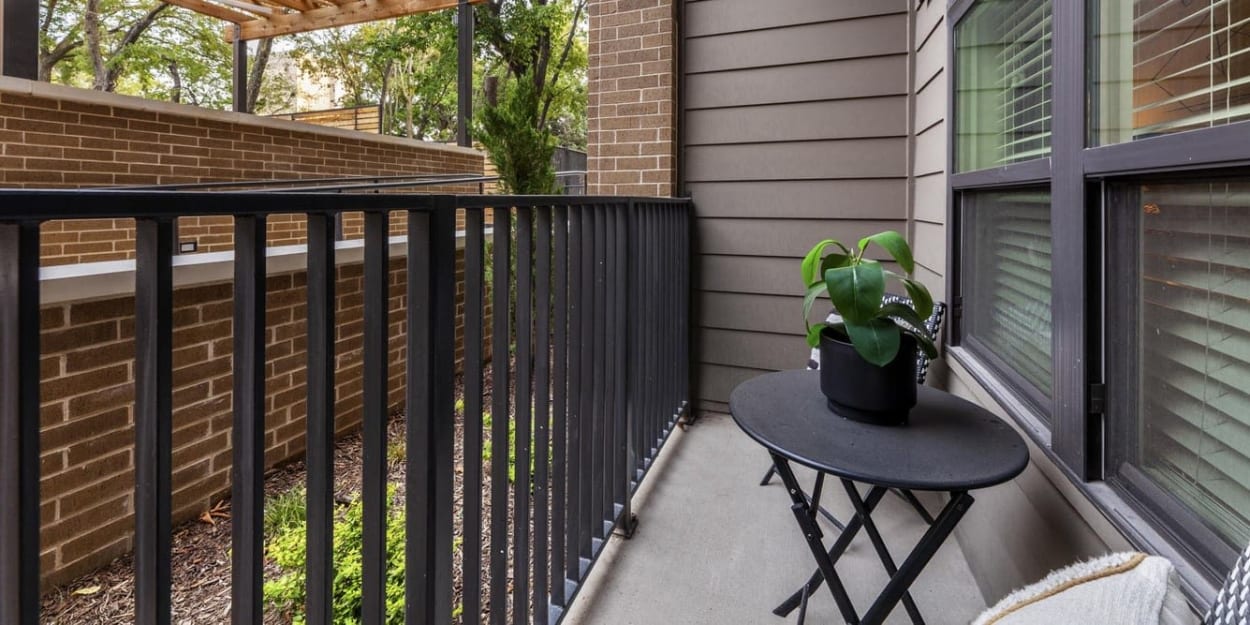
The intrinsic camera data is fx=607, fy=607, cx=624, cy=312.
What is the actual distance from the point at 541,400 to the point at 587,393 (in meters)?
0.26

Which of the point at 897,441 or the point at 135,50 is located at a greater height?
the point at 135,50

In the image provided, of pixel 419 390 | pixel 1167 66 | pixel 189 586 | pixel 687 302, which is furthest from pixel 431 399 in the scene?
pixel 687 302

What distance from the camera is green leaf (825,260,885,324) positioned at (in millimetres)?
1260

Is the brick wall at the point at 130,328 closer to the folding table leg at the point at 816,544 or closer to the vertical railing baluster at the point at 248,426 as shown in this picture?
the vertical railing baluster at the point at 248,426

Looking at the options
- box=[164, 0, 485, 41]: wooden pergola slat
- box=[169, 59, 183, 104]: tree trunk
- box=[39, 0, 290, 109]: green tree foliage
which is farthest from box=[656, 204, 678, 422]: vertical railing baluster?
box=[169, 59, 183, 104]: tree trunk

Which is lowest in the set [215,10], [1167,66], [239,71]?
[1167,66]

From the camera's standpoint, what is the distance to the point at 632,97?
3205 millimetres

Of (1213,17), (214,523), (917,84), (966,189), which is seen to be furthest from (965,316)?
(214,523)

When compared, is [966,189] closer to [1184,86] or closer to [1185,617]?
[1184,86]

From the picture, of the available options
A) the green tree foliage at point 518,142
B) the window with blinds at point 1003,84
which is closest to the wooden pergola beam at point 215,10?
the green tree foliage at point 518,142

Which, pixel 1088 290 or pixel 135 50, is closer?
pixel 1088 290

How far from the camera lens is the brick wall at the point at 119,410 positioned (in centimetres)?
210

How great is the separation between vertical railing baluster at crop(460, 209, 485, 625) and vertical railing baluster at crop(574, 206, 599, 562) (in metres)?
0.46

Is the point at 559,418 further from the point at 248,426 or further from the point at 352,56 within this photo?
the point at 352,56
